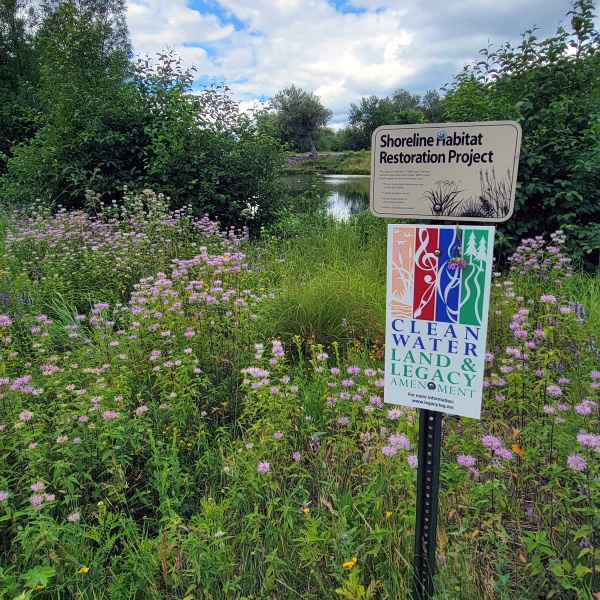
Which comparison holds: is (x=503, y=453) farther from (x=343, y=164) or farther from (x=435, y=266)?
(x=343, y=164)

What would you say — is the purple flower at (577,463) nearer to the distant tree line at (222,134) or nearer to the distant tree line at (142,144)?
the distant tree line at (222,134)

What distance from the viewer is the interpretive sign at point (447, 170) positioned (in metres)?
1.43

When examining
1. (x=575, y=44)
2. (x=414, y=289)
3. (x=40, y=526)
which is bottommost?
(x=40, y=526)

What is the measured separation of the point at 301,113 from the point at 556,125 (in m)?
57.6

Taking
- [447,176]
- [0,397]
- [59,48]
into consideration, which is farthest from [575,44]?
[59,48]

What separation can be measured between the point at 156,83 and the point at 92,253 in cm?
449

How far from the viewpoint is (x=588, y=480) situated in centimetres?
158

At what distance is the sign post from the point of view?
1.46m

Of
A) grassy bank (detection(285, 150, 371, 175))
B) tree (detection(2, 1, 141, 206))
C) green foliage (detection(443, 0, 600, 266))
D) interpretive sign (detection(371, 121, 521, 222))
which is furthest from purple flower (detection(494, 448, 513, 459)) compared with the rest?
grassy bank (detection(285, 150, 371, 175))

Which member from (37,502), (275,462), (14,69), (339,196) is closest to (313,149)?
(339,196)

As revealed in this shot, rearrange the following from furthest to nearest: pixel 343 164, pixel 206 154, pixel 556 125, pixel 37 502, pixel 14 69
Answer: pixel 343 164
pixel 14 69
pixel 206 154
pixel 556 125
pixel 37 502

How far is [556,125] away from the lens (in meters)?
5.54

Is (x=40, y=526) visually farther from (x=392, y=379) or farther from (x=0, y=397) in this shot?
(x=392, y=379)

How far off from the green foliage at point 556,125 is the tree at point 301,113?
54603mm
